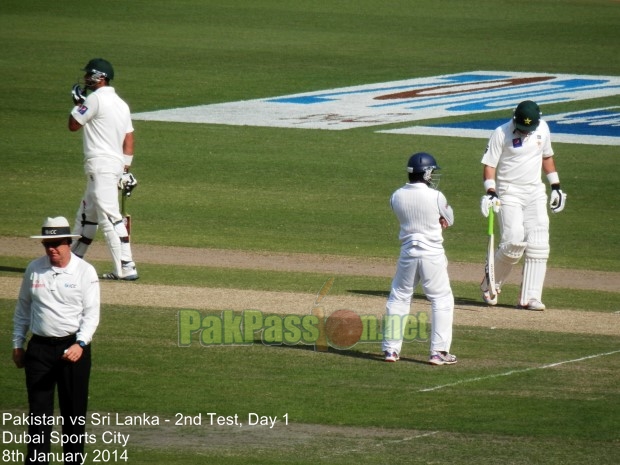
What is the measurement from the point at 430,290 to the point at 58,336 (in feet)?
11.7

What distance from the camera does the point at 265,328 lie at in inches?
478

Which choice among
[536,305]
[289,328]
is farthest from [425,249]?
[536,305]

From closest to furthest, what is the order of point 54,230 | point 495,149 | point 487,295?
point 54,230, point 495,149, point 487,295

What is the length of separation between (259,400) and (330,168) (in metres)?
12.0

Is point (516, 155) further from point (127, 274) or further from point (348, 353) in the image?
point (127, 274)

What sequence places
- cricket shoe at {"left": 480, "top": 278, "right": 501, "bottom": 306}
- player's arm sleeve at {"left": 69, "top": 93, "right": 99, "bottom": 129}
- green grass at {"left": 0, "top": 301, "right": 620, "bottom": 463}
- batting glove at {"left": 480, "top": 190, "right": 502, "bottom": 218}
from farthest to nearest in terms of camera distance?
player's arm sleeve at {"left": 69, "top": 93, "right": 99, "bottom": 129}, cricket shoe at {"left": 480, "top": 278, "right": 501, "bottom": 306}, batting glove at {"left": 480, "top": 190, "right": 502, "bottom": 218}, green grass at {"left": 0, "top": 301, "right": 620, "bottom": 463}

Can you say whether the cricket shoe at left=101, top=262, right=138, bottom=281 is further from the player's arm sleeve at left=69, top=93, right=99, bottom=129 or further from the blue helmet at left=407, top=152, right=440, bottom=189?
the blue helmet at left=407, top=152, right=440, bottom=189

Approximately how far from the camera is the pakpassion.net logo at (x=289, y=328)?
11.8 metres

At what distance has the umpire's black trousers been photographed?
8.23 m

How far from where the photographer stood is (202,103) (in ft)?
87.7

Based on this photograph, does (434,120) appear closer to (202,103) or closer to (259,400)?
(202,103)

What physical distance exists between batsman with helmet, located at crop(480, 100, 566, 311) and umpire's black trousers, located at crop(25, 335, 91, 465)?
6.01m

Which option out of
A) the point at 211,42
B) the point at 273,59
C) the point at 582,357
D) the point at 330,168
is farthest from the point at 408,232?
the point at 211,42

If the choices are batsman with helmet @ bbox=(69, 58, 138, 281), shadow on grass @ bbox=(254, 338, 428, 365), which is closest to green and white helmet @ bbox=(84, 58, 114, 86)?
batsman with helmet @ bbox=(69, 58, 138, 281)
